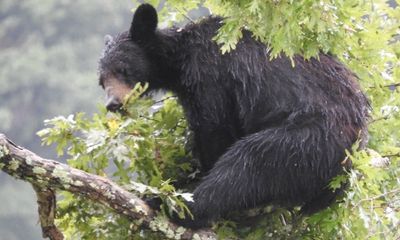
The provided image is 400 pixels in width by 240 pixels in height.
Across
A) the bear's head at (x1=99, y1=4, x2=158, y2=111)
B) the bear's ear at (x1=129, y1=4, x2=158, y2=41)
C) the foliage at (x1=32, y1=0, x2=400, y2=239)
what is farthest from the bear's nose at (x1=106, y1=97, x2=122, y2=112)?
the bear's ear at (x1=129, y1=4, x2=158, y2=41)

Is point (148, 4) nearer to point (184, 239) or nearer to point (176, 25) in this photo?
point (176, 25)

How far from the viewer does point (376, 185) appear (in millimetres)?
Result: 5547

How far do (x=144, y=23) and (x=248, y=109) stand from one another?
3.91ft

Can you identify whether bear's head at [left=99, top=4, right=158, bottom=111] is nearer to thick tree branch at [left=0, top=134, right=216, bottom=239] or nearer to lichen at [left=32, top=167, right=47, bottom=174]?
thick tree branch at [left=0, top=134, right=216, bottom=239]

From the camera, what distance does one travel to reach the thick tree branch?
15.2ft

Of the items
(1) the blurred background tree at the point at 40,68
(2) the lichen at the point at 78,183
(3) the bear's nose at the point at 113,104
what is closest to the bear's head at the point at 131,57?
(3) the bear's nose at the point at 113,104

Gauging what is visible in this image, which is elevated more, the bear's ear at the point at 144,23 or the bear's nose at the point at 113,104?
the bear's ear at the point at 144,23

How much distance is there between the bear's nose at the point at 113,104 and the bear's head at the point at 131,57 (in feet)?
1.15

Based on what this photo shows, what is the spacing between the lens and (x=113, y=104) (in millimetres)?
6004

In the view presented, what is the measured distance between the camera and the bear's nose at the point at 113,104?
5.92m

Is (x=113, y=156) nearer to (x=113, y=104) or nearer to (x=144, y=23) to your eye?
(x=113, y=104)

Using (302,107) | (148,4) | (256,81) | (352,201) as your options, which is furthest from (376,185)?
(148,4)

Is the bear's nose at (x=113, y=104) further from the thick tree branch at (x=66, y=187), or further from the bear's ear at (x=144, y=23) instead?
the thick tree branch at (x=66, y=187)

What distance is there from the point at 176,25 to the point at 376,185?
2.31 m
